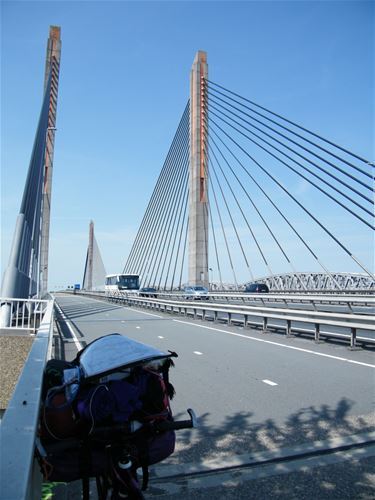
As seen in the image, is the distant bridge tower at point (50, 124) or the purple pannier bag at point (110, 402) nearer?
the purple pannier bag at point (110, 402)

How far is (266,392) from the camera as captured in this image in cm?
636

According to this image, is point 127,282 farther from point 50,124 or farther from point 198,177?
point 198,177

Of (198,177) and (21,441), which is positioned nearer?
(21,441)

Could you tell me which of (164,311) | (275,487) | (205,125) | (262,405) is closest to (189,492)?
(275,487)

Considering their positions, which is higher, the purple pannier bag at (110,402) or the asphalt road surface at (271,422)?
the purple pannier bag at (110,402)

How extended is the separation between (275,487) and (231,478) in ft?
1.22

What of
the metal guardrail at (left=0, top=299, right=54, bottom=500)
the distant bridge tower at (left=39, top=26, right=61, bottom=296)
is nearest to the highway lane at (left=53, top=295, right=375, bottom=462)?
the metal guardrail at (left=0, top=299, right=54, bottom=500)

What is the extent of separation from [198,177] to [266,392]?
26.9 m

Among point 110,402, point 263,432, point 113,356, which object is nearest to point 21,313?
point 263,432

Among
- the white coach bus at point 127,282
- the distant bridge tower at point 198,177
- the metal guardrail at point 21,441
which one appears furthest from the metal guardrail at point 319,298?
the white coach bus at point 127,282

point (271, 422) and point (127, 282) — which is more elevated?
point (127, 282)

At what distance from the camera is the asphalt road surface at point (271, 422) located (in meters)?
3.46

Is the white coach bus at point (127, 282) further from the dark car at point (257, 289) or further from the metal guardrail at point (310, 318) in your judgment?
the metal guardrail at point (310, 318)

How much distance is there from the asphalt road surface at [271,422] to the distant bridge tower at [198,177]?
21914mm
